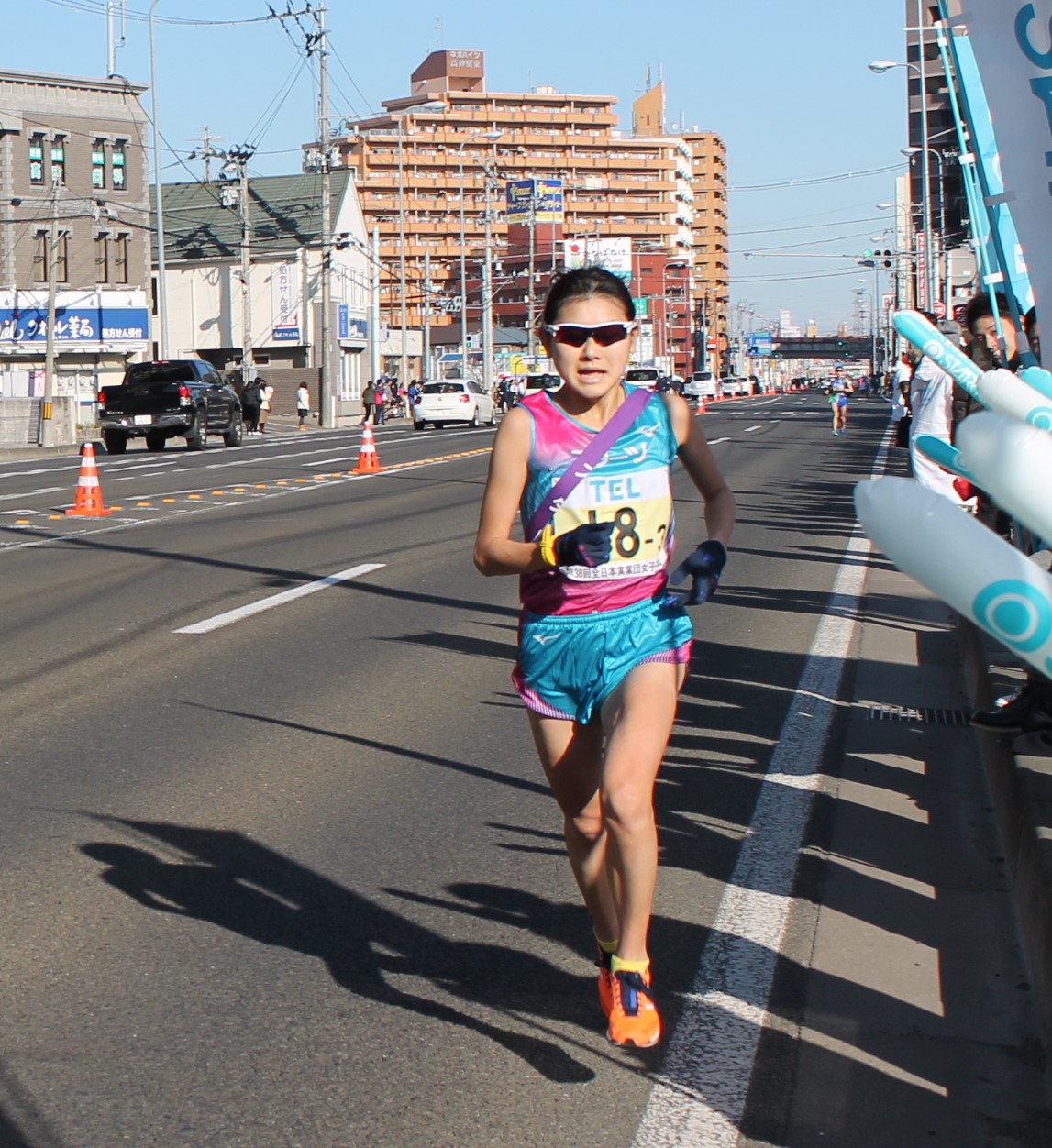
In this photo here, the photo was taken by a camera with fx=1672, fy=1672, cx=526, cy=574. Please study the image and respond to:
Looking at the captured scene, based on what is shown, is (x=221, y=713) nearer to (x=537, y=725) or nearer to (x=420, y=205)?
(x=537, y=725)

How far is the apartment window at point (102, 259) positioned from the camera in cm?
6375

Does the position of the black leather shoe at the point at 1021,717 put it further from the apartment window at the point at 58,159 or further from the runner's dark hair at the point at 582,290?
the apartment window at the point at 58,159

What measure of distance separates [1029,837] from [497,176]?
490 ft

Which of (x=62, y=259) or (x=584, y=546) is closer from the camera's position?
(x=584, y=546)

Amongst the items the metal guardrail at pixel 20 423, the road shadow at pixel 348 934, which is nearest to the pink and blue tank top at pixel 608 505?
the road shadow at pixel 348 934

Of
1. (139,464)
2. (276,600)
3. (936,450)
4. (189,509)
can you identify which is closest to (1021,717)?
(936,450)

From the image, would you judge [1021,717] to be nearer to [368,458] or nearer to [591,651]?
[591,651]

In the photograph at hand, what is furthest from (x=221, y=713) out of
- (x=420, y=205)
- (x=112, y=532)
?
(x=420, y=205)

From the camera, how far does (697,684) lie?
904 centimetres

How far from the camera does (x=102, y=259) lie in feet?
210

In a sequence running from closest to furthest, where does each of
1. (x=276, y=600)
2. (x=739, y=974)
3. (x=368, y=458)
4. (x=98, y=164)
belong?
(x=739, y=974)
(x=276, y=600)
(x=368, y=458)
(x=98, y=164)

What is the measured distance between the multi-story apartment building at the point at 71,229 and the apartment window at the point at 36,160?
34mm

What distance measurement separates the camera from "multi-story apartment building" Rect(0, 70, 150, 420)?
6116 cm

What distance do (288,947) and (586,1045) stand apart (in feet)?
3.64
